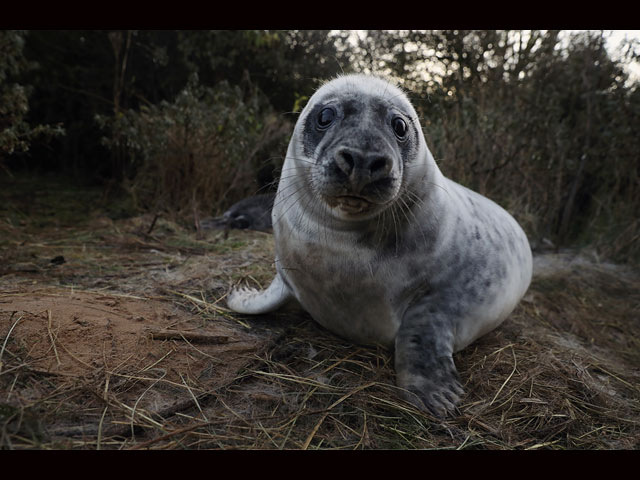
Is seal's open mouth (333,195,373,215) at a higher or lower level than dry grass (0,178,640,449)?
higher

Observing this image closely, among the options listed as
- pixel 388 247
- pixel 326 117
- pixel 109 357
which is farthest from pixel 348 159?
pixel 109 357

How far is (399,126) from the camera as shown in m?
2.15

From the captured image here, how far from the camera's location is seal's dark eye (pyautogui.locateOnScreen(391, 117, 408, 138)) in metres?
2.13

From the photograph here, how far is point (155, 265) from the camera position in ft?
11.5

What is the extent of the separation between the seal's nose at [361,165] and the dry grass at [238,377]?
34.8 inches

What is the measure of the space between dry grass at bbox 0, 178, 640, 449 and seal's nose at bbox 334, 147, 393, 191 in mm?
884

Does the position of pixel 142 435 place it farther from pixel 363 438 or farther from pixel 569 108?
pixel 569 108

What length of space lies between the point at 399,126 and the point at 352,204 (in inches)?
19.7

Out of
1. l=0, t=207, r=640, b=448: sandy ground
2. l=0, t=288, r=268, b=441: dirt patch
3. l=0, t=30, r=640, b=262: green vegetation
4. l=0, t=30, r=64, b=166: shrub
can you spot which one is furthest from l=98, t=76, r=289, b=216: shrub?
l=0, t=288, r=268, b=441: dirt patch

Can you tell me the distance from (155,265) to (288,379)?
1892 millimetres

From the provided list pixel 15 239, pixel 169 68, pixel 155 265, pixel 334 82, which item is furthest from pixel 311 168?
pixel 169 68

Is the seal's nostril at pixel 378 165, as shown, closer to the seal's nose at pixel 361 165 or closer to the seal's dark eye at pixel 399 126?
the seal's nose at pixel 361 165

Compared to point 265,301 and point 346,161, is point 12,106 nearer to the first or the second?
point 265,301

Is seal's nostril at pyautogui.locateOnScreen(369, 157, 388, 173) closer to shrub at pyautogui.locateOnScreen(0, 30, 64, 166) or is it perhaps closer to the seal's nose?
the seal's nose
